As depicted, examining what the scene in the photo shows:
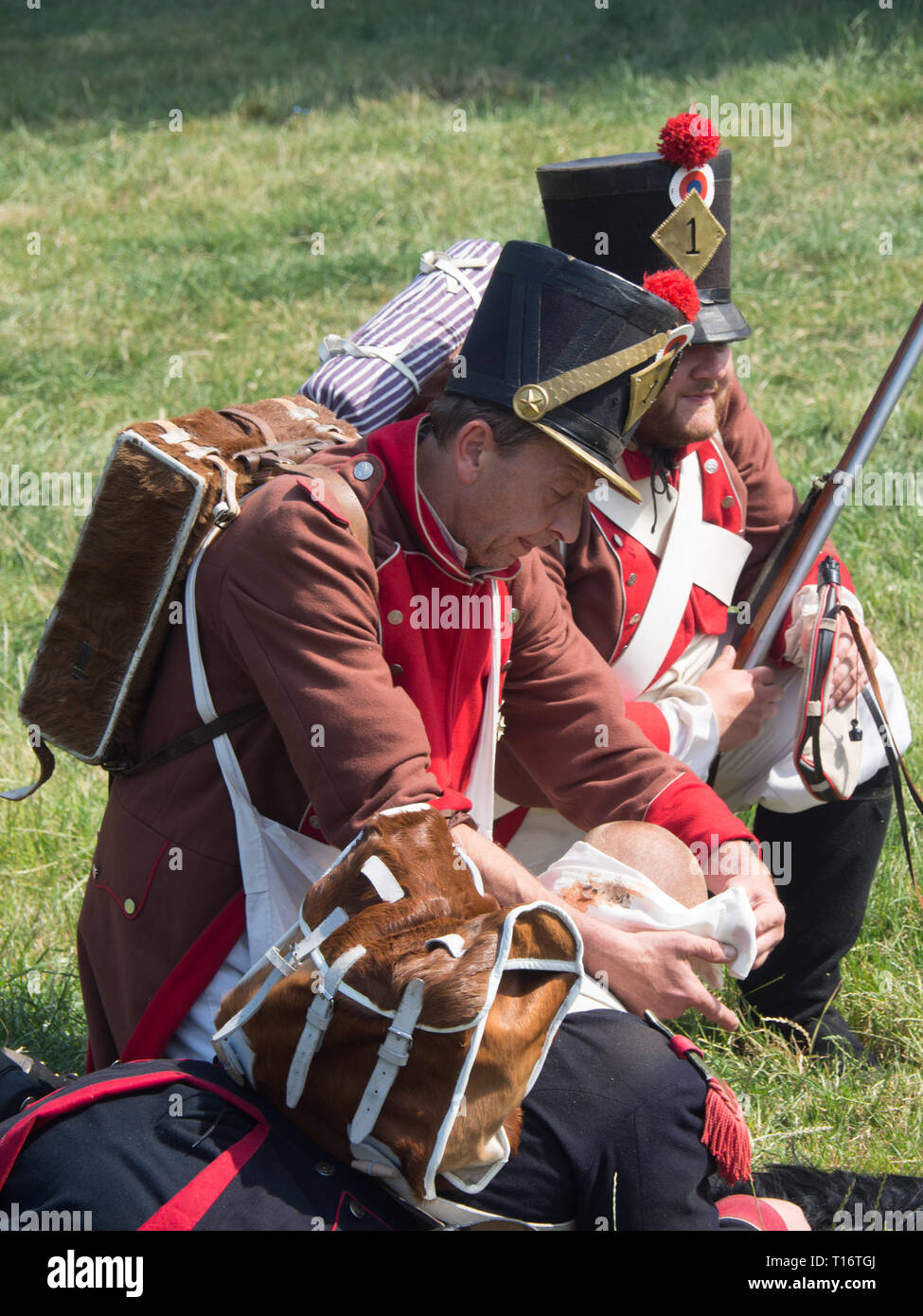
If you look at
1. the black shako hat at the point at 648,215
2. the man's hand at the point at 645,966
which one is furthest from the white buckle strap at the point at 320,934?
the black shako hat at the point at 648,215

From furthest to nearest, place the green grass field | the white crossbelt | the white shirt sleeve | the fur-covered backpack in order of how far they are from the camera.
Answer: the green grass field → the white crossbelt → the white shirt sleeve → the fur-covered backpack

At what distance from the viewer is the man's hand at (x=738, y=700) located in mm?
3797

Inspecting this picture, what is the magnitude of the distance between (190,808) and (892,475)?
4.84 metres

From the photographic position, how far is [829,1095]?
355cm

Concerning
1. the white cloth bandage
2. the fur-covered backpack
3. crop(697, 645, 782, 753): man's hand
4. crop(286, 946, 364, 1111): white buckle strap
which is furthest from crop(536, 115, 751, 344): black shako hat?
crop(286, 946, 364, 1111): white buckle strap

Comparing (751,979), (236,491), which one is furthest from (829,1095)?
(236,491)

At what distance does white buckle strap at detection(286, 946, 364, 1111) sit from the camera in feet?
7.45

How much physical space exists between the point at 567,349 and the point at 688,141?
1.02 m

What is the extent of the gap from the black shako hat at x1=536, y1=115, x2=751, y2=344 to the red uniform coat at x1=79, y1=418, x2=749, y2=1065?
96 cm

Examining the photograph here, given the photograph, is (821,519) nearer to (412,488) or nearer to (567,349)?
(567,349)

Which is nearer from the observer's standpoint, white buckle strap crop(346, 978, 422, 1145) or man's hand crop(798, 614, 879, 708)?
white buckle strap crop(346, 978, 422, 1145)

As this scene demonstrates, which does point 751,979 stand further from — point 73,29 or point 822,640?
point 73,29

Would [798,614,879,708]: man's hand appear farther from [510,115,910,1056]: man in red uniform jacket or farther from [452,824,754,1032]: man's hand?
[452,824,754,1032]: man's hand

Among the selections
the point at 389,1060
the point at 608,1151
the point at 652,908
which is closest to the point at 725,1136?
the point at 608,1151
